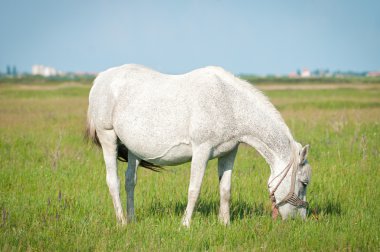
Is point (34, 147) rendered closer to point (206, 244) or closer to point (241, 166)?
point (241, 166)

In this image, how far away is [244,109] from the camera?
5797 millimetres

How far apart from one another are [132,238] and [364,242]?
2596mm

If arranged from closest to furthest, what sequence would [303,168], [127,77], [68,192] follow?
[303,168] < [127,77] < [68,192]

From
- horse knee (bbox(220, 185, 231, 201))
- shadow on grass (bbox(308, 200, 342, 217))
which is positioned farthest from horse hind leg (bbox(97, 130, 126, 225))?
shadow on grass (bbox(308, 200, 342, 217))

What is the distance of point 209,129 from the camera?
18.5 ft

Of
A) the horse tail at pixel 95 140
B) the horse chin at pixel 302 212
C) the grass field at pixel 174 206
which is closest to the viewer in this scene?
the grass field at pixel 174 206

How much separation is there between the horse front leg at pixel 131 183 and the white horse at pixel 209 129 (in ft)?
0.83

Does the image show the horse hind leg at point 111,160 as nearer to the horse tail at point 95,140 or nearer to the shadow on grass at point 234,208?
the horse tail at point 95,140

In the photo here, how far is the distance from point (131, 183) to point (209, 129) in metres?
1.66

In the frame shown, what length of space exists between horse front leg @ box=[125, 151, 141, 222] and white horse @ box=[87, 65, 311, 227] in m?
0.25

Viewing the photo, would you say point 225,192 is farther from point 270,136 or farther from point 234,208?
point 270,136

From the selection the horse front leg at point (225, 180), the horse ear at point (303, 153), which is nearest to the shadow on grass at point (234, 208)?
the horse front leg at point (225, 180)

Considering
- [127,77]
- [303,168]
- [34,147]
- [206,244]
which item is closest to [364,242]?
[303,168]

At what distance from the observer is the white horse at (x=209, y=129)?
5680mm
